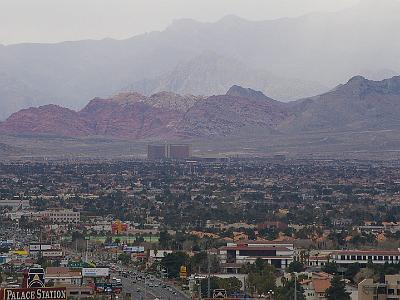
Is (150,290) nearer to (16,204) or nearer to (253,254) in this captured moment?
(253,254)

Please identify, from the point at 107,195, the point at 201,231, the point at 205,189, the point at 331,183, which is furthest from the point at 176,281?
the point at 331,183

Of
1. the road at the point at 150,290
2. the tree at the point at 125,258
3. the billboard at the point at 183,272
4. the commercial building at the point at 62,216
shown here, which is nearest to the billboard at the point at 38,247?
the tree at the point at 125,258

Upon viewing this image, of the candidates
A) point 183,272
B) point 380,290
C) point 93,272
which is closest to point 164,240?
point 183,272

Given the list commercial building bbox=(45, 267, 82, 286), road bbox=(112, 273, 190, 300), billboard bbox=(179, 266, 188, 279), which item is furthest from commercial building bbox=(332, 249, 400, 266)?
commercial building bbox=(45, 267, 82, 286)

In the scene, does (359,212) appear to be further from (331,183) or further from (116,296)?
(116,296)

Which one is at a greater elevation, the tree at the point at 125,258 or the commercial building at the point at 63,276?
the commercial building at the point at 63,276

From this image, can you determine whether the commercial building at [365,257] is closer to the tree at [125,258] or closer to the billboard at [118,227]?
the tree at [125,258]
